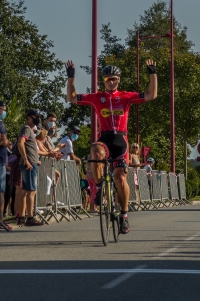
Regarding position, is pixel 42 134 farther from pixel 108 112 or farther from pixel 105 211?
pixel 105 211

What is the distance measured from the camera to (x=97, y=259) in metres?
9.91

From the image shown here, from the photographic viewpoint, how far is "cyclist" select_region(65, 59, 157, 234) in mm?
11836

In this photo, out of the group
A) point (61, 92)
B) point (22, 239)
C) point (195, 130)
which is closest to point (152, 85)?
point (22, 239)

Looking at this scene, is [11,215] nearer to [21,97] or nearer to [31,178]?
[31,178]

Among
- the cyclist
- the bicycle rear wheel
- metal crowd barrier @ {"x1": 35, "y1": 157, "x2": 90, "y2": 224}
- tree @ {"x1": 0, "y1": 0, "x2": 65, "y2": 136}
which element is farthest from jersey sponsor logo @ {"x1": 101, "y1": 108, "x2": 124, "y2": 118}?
tree @ {"x1": 0, "y1": 0, "x2": 65, "y2": 136}

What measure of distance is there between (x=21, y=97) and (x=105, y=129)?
55.1m

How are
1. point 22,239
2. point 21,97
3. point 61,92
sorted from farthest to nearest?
point 61,92, point 21,97, point 22,239

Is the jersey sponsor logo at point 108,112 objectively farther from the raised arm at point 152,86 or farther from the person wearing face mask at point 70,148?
the person wearing face mask at point 70,148
